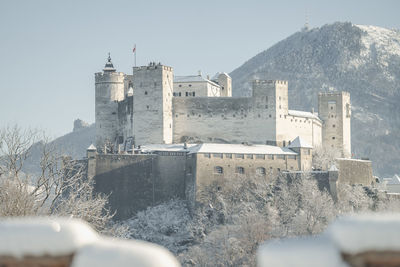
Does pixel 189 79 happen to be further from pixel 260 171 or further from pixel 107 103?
pixel 260 171

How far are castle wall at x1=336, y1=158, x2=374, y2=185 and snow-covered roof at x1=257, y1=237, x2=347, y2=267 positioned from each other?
213 ft

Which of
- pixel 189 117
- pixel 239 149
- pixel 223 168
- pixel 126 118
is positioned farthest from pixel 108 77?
pixel 223 168

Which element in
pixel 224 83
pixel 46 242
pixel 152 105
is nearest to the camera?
pixel 46 242

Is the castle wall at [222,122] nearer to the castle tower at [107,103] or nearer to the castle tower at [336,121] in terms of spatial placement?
the castle tower at [107,103]

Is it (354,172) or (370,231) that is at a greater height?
(370,231)

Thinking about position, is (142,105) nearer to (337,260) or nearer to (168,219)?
(168,219)

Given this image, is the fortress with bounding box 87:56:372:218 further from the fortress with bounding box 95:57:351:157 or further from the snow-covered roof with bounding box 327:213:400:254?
the snow-covered roof with bounding box 327:213:400:254

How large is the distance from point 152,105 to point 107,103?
7772mm

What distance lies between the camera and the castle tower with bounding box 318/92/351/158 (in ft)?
271

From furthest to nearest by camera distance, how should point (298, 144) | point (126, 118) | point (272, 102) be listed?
1. point (126, 118)
2. point (272, 102)
3. point (298, 144)

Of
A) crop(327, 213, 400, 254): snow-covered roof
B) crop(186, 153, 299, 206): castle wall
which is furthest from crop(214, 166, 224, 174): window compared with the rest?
crop(327, 213, 400, 254): snow-covered roof

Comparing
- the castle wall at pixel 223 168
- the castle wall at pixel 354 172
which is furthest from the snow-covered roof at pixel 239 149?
the castle wall at pixel 354 172

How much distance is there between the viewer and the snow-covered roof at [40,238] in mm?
5297

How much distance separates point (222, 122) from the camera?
74.7 metres
